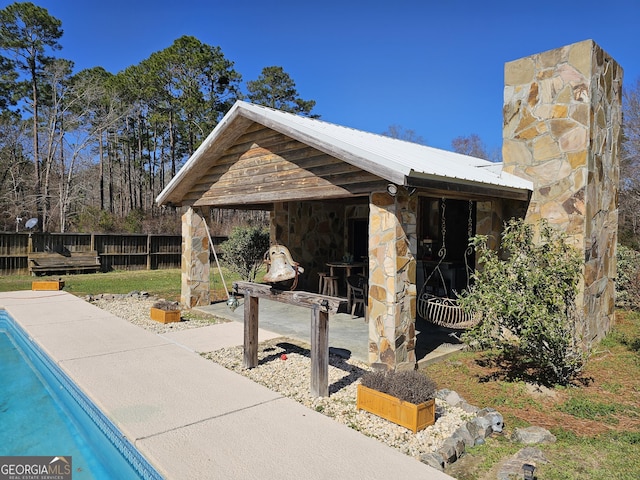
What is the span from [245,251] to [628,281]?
9.87 meters

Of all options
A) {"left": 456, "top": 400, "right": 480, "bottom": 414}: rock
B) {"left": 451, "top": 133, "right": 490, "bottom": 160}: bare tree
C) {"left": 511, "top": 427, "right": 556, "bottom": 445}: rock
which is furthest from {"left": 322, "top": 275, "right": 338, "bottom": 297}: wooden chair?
{"left": 451, "top": 133, "right": 490, "bottom": 160}: bare tree

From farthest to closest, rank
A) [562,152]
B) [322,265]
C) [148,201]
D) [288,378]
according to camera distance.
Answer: [148,201]
[322,265]
[562,152]
[288,378]

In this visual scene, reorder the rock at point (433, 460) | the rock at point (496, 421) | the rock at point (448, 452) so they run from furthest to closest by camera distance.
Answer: the rock at point (496, 421), the rock at point (448, 452), the rock at point (433, 460)

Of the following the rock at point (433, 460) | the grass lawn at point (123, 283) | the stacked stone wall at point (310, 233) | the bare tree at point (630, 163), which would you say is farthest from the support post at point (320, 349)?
the bare tree at point (630, 163)

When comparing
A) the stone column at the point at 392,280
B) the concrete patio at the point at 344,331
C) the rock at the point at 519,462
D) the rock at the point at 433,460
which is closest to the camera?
the rock at the point at 519,462

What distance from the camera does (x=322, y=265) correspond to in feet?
41.5

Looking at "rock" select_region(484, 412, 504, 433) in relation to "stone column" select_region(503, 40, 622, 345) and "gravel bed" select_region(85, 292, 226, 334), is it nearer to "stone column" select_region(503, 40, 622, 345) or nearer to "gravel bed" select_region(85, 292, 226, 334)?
"stone column" select_region(503, 40, 622, 345)

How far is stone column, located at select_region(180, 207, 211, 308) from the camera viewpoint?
34.4 feet

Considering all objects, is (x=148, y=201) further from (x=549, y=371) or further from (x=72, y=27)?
(x=549, y=371)

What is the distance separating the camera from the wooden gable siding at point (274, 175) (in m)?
6.45

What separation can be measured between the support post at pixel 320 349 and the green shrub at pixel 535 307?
74.6 inches

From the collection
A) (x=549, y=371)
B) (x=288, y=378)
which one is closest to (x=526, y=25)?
(x=549, y=371)

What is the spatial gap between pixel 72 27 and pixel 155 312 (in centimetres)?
2187

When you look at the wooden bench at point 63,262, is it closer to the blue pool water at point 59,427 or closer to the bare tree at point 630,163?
the blue pool water at point 59,427
